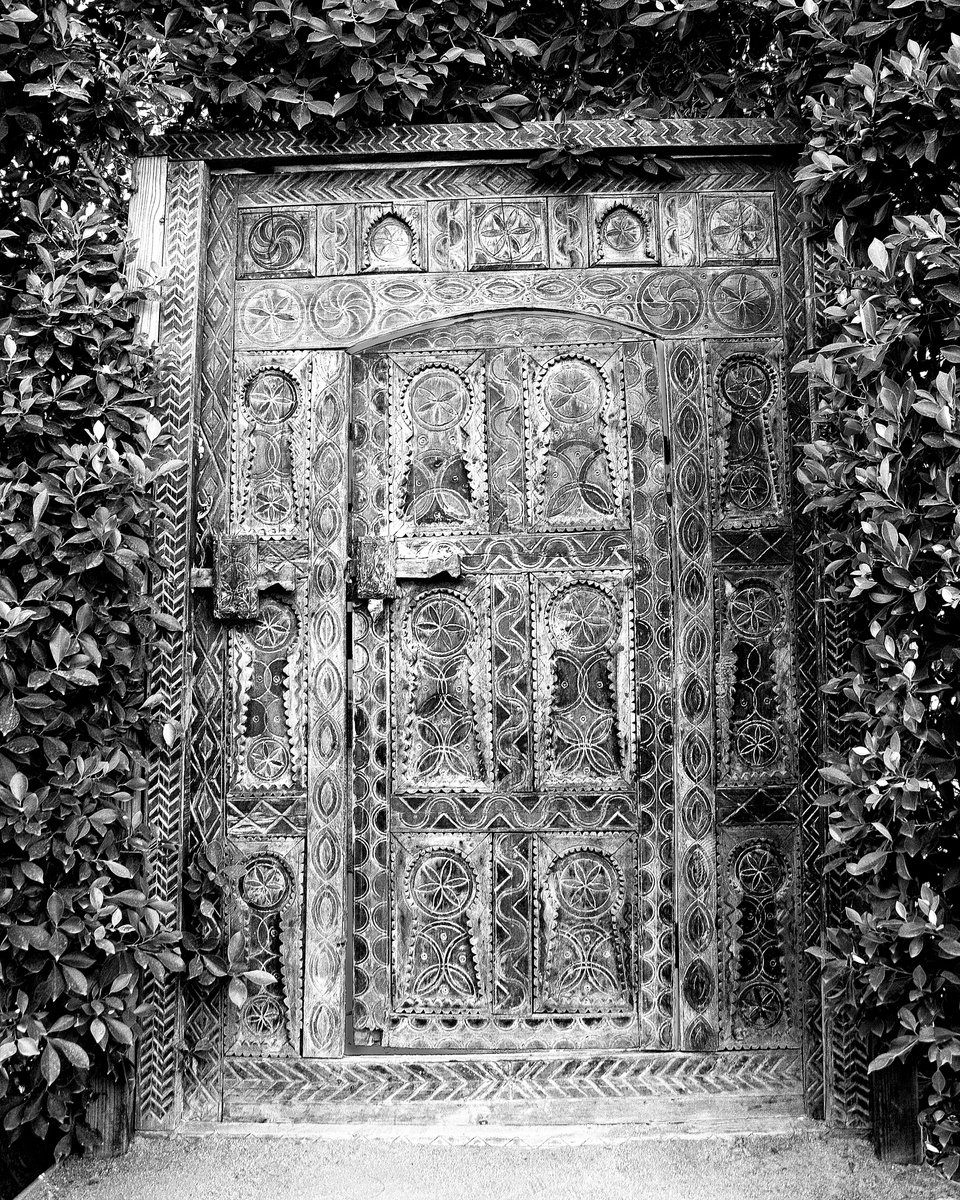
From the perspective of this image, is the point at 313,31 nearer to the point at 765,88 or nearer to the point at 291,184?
the point at 291,184

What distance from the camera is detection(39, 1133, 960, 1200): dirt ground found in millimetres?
2846

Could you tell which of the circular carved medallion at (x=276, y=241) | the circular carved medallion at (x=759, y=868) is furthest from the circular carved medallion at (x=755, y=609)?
the circular carved medallion at (x=276, y=241)

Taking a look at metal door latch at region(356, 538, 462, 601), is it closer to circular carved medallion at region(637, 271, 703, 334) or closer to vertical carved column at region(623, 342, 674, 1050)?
vertical carved column at region(623, 342, 674, 1050)

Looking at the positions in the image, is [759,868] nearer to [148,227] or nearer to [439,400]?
[439,400]

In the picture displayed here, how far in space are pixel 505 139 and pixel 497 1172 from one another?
3270 mm

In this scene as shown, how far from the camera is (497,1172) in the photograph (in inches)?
115

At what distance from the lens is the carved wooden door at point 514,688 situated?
3.26 metres

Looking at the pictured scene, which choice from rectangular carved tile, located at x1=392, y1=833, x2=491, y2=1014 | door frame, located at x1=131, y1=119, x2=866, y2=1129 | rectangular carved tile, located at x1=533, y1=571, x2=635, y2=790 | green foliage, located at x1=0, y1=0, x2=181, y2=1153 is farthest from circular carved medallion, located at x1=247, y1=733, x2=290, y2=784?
rectangular carved tile, located at x1=533, y1=571, x2=635, y2=790

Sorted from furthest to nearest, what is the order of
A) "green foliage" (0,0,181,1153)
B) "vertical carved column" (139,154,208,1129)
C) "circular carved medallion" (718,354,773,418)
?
"circular carved medallion" (718,354,773,418), "vertical carved column" (139,154,208,1129), "green foliage" (0,0,181,1153)

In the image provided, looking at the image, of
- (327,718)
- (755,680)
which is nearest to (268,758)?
(327,718)

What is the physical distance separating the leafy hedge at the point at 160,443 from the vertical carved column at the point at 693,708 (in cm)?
41

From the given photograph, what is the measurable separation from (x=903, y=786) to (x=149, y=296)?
2745 millimetres

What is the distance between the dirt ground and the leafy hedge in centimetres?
21

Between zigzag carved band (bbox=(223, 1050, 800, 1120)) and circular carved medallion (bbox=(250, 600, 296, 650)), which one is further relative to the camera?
circular carved medallion (bbox=(250, 600, 296, 650))
